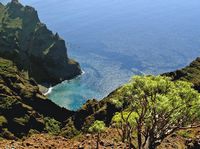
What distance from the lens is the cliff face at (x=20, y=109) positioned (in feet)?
470

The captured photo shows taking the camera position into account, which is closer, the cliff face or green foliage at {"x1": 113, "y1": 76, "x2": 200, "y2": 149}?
green foliage at {"x1": 113, "y1": 76, "x2": 200, "y2": 149}

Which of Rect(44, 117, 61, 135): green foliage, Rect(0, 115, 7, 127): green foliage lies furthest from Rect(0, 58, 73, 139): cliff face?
Rect(44, 117, 61, 135): green foliage

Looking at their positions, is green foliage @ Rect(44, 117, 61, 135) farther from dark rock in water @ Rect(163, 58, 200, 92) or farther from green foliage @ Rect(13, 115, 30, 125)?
dark rock in water @ Rect(163, 58, 200, 92)

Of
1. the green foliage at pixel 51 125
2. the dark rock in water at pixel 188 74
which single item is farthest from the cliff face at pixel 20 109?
the dark rock in water at pixel 188 74

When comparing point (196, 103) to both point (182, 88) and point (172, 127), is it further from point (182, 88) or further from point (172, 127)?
point (172, 127)

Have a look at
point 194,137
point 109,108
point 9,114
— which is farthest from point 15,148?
point 9,114

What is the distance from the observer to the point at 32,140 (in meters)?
61.2

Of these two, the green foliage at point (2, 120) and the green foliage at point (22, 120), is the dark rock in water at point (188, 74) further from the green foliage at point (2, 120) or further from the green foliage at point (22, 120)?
the green foliage at point (2, 120)

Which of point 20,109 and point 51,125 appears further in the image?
point 51,125

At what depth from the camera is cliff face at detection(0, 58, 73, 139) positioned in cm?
14325

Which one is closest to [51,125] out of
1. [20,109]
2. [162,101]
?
[20,109]

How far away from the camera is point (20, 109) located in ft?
506

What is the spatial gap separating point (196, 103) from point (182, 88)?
1922 millimetres

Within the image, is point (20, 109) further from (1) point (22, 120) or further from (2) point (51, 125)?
(2) point (51, 125)
